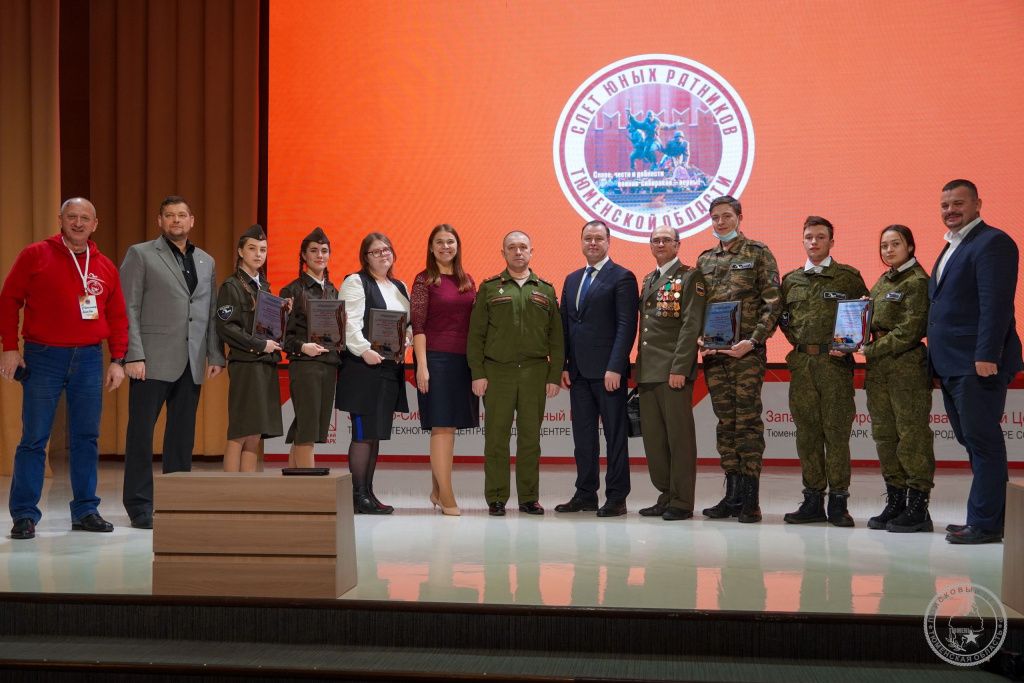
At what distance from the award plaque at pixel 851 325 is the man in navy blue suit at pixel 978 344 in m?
0.28

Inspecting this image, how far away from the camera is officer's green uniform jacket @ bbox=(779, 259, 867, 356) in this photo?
13.9ft

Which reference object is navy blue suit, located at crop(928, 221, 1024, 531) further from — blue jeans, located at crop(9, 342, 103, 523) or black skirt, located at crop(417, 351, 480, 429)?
blue jeans, located at crop(9, 342, 103, 523)

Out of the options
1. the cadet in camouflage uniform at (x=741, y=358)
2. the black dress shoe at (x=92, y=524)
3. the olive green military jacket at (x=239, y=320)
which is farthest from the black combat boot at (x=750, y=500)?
the black dress shoe at (x=92, y=524)

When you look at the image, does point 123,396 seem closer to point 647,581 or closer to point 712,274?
point 712,274

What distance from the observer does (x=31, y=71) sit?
6.30 m

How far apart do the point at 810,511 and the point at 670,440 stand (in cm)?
73

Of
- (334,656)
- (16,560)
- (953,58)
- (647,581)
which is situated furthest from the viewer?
(953,58)

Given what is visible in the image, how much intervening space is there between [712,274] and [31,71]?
16.0ft

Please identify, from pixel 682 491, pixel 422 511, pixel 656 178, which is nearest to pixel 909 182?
pixel 656 178

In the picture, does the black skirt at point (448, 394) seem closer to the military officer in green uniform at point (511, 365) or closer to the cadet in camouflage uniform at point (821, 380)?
the military officer in green uniform at point (511, 365)

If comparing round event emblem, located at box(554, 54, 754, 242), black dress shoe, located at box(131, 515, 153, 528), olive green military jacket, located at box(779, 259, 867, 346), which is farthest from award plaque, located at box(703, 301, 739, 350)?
black dress shoe, located at box(131, 515, 153, 528)

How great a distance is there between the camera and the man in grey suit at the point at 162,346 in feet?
13.6

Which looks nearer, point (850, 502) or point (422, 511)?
point (422, 511)

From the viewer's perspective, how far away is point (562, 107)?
615 cm
